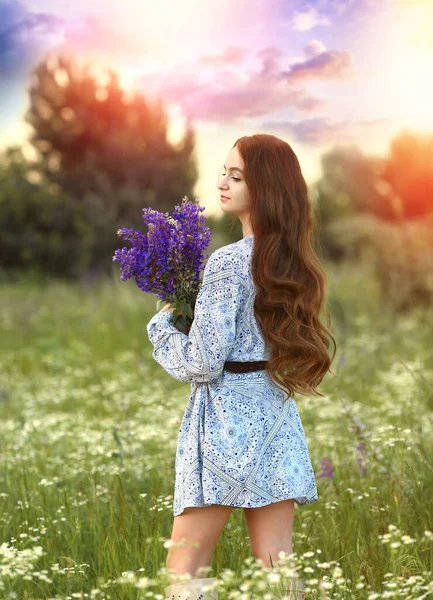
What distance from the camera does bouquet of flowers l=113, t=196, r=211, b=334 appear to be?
2793 millimetres

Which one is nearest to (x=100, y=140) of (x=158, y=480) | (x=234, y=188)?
(x=158, y=480)

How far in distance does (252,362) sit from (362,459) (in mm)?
1615

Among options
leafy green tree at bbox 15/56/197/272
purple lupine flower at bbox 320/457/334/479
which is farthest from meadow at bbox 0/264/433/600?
leafy green tree at bbox 15/56/197/272

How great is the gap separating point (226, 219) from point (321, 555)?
61.7 inches

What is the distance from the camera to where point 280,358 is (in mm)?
2832

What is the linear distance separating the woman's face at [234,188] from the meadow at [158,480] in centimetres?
117

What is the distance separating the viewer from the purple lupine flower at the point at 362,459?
404 centimetres

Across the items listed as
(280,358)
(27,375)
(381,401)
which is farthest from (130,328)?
(280,358)

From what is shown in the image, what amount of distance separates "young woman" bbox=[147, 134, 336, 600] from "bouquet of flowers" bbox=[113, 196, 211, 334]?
0.29 feet

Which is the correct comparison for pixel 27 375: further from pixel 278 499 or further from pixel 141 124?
pixel 141 124

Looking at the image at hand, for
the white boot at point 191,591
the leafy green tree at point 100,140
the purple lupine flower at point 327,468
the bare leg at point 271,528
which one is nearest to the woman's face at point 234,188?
the bare leg at point 271,528

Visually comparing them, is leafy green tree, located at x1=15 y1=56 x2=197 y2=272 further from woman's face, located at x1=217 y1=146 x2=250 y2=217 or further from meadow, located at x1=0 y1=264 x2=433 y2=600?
woman's face, located at x1=217 y1=146 x2=250 y2=217

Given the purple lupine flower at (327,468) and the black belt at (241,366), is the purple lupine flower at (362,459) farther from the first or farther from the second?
the black belt at (241,366)

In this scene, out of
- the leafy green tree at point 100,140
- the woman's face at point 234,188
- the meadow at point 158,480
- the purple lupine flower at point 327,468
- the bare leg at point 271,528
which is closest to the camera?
the bare leg at point 271,528
